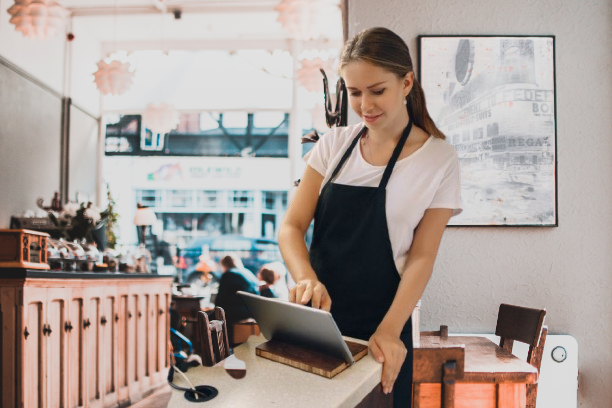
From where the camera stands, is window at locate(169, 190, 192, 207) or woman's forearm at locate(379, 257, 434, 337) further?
window at locate(169, 190, 192, 207)

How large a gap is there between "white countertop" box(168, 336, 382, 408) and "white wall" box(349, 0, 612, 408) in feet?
5.34

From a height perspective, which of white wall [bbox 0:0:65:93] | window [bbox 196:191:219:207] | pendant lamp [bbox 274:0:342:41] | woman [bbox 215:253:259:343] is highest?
white wall [bbox 0:0:65:93]

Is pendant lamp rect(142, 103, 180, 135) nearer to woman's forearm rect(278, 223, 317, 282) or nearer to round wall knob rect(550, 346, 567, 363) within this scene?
round wall knob rect(550, 346, 567, 363)

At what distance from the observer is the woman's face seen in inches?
49.8

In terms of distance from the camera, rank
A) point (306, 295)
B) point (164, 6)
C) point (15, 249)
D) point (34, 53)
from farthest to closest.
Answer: point (164, 6) → point (34, 53) → point (15, 249) → point (306, 295)

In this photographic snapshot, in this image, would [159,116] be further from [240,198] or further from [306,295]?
[306,295]

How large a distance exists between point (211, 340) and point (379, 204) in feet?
1.42

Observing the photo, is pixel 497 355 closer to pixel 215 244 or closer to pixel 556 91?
pixel 556 91

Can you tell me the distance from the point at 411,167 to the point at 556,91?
158cm

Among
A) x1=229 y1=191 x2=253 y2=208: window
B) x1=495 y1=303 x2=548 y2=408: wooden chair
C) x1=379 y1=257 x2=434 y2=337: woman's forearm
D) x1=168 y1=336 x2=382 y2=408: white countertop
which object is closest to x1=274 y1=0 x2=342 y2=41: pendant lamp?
x1=495 y1=303 x2=548 y2=408: wooden chair

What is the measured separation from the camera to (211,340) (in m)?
1.27

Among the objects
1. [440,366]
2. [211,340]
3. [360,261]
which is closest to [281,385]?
[211,340]

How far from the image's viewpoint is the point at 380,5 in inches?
105

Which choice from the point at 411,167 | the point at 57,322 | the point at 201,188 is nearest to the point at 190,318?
the point at 201,188
